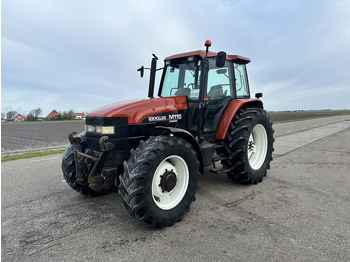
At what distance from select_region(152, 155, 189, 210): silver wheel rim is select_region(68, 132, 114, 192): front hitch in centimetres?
59

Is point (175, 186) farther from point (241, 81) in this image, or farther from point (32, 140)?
point (32, 140)

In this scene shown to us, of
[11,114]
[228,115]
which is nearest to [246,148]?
[228,115]

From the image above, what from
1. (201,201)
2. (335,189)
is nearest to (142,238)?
(201,201)

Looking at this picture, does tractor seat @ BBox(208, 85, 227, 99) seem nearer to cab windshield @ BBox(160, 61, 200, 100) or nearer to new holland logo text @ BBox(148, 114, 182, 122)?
Answer: cab windshield @ BBox(160, 61, 200, 100)

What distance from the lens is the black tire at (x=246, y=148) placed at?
404cm

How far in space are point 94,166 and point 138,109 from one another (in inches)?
36.3

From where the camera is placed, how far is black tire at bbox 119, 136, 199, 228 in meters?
2.54

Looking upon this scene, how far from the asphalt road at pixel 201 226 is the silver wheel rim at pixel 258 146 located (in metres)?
0.48

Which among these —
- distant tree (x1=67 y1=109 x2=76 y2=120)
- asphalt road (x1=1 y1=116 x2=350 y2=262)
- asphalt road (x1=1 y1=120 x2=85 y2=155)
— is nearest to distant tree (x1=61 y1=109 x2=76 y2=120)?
distant tree (x1=67 y1=109 x2=76 y2=120)

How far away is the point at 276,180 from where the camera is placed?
15.2 feet

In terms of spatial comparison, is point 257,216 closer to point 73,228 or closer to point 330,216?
point 330,216

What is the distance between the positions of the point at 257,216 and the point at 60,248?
233cm

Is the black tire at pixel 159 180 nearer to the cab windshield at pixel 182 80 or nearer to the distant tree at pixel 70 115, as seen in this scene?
the cab windshield at pixel 182 80

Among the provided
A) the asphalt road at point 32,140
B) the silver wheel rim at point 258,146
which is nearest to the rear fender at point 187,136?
the silver wheel rim at point 258,146
